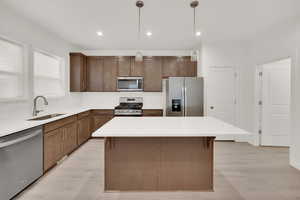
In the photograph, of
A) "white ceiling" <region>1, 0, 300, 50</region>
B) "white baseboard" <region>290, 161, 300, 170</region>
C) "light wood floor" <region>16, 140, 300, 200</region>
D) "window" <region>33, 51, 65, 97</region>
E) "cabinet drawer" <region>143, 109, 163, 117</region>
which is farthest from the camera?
"cabinet drawer" <region>143, 109, 163, 117</region>

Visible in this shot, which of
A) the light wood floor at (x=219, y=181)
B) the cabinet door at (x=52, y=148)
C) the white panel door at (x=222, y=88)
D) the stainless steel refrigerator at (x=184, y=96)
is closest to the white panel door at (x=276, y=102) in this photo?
the light wood floor at (x=219, y=181)

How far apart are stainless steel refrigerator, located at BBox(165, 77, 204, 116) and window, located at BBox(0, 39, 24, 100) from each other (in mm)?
2995

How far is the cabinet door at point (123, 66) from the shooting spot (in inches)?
221

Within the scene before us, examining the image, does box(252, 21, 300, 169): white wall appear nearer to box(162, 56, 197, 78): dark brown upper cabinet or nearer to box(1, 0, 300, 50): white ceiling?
box(1, 0, 300, 50): white ceiling

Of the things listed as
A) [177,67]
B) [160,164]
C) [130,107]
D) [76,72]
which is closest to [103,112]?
[130,107]

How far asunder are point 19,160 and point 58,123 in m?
1.06

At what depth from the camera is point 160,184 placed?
2.57 metres

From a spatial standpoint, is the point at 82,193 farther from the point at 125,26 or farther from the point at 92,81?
the point at 92,81

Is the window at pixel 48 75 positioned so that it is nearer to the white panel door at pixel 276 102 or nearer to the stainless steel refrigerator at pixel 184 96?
the stainless steel refrigerator at pixel 184 96

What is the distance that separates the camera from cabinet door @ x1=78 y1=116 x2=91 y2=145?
4.59 metres

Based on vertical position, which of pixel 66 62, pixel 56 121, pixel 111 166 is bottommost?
pixel 111 166

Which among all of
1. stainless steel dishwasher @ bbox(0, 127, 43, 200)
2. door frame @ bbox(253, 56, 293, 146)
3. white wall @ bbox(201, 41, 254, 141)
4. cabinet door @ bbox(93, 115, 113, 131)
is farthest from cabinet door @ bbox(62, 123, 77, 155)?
door frame @ bbox(253, 56, 293, 146)

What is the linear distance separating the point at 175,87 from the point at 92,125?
2.41m

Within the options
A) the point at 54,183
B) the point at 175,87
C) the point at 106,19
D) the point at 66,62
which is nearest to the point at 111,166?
the point at 54,183
